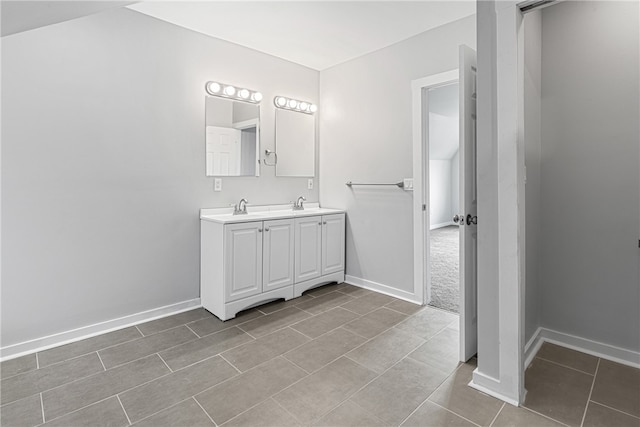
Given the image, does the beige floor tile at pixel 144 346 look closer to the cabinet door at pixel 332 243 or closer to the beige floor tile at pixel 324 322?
the beige floor tile at pixel 324 322

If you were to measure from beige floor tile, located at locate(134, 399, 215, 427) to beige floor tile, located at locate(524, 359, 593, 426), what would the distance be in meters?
1.61

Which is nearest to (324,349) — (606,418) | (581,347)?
(606,418)

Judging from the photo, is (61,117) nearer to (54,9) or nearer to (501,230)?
(54,9)

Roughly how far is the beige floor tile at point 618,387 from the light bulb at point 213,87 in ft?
11.4

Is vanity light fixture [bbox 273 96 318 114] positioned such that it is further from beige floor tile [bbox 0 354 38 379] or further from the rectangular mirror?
beige floor tile [bbox 0 354 38 379]

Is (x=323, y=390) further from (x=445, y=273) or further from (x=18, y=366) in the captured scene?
(x=445, y=273)

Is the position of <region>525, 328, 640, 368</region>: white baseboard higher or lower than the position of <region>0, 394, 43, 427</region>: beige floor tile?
higher

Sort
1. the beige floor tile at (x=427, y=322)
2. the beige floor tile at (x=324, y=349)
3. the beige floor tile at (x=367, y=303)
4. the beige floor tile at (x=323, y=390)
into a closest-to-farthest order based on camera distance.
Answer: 1. the beige floor tile at (x=323, y=390)
2. the beige floor tile at (x=324, y=349)
3. the beige floor tile at (x=427, y=322)
4. the beige floor tile at (x=367, y=303)

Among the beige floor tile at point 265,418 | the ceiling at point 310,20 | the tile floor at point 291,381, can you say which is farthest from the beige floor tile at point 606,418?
the ceiling at point 310,20

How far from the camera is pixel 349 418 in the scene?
1.61m

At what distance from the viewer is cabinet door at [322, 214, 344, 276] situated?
11.7 feet

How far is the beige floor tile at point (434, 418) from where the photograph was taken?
1.57 meters

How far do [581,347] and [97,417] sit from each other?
2.90 meters

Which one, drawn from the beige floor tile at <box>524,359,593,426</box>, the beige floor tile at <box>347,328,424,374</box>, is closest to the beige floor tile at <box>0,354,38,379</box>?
the beige floor tile at <box>347,328,424,374</box>
